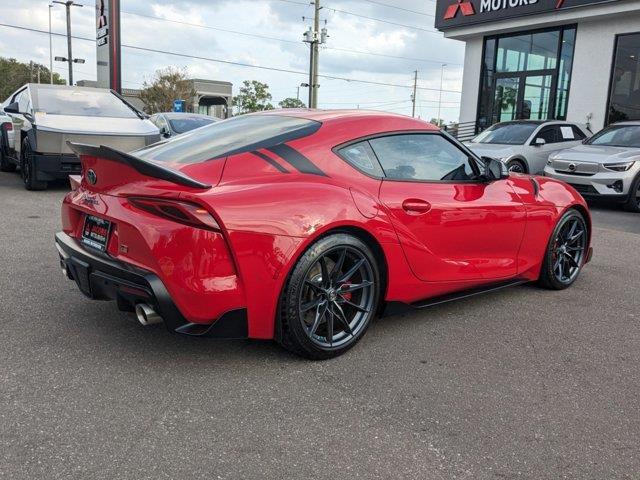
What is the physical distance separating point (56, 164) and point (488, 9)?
1393 centimetres

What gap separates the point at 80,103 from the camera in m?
9.24

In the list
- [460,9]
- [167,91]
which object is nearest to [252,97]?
[167,91]

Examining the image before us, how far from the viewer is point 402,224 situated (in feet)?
11.4

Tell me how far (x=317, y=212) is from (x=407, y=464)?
1.33 meters

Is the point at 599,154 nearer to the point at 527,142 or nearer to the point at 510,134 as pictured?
the point at 527,142

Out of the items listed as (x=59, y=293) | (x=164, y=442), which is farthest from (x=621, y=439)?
(x=59, y=293)

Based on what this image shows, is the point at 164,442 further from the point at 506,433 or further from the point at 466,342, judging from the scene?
the point at 466,342

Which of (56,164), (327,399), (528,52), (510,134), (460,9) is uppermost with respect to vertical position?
(460,9)

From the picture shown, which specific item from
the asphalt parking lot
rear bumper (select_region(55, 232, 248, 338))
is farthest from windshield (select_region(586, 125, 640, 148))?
rear bumper (select_region(55, 232, 248, 338))

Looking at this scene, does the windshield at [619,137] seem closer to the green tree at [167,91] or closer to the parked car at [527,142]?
the parked car at [527,142]

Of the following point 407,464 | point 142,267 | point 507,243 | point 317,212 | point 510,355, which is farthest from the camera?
point 507,243

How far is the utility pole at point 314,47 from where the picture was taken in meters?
35.4

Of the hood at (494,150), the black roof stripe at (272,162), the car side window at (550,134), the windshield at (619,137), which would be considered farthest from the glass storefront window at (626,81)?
the black roof stripe at (272,162)

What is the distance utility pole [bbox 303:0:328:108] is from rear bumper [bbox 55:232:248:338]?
1305 inches
